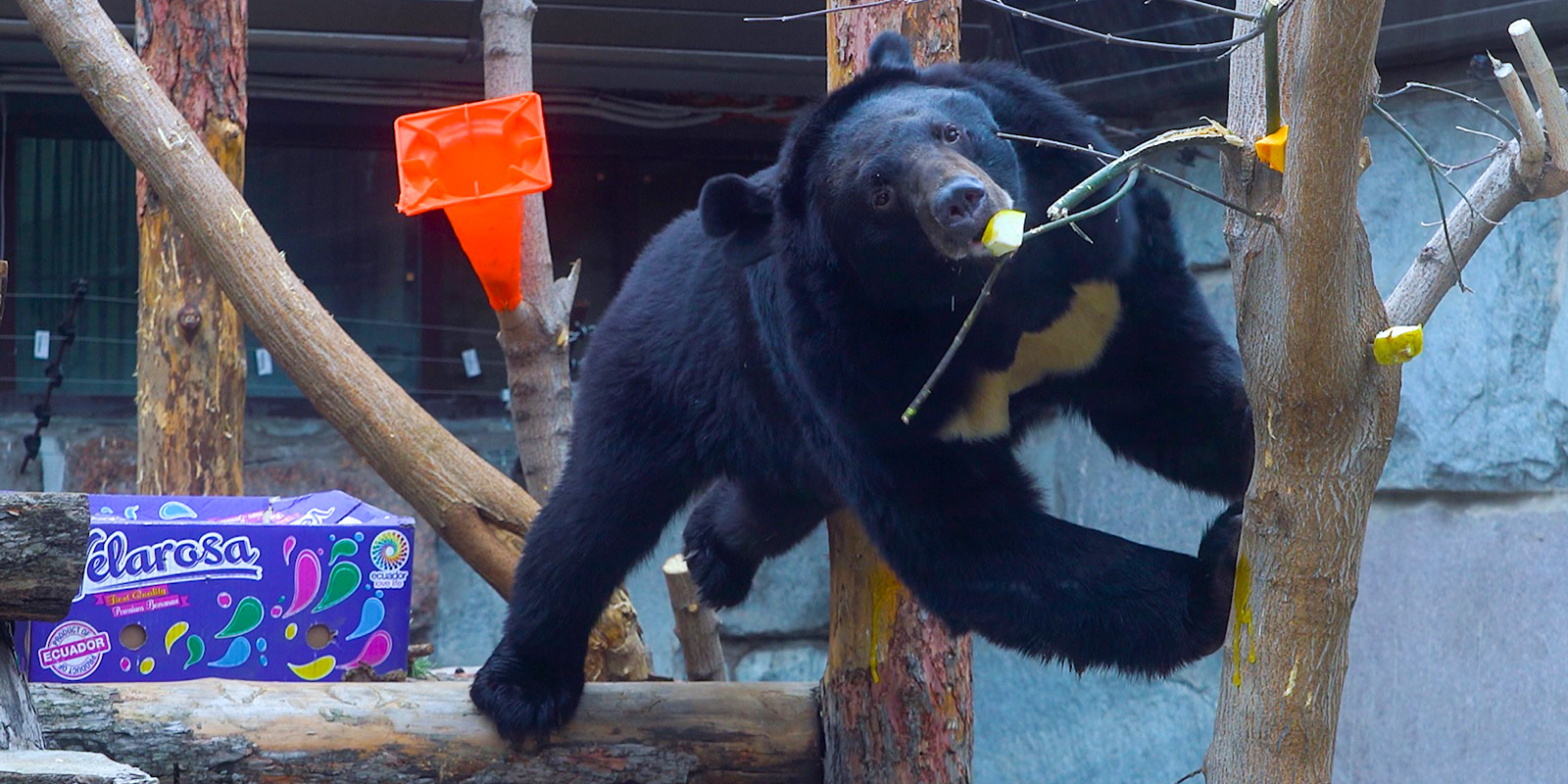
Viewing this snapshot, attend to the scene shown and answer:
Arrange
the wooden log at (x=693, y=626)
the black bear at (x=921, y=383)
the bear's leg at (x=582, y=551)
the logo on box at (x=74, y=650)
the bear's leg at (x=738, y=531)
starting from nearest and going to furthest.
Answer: the black bear at (x=921, y=383) → the logo on box at (x=74, y=650) → the bear's leg at (x=582, y=551) → the bear's leg at (x=738, y=531) → the wooden log at (x=693, y=626)

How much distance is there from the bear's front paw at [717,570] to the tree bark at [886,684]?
0.33 m

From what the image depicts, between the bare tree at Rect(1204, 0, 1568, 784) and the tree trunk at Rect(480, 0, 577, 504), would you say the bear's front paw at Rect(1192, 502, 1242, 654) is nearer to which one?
the bare tree at Rect(1204, 0, 1568, 784)

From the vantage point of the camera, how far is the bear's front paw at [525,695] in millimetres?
2734

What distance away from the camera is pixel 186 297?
3.62 meters

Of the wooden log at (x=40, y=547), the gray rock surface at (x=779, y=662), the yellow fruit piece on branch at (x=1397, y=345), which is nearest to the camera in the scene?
the yellow fruit piece on branch at (x=1397, y=345)

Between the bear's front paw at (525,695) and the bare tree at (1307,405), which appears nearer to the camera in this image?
the bare tree at (1307,405)

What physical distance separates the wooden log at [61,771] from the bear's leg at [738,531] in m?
1.66

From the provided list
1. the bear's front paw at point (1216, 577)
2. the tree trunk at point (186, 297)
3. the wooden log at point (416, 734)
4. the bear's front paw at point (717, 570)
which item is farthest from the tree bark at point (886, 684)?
the tree trunk at point (186, 297)

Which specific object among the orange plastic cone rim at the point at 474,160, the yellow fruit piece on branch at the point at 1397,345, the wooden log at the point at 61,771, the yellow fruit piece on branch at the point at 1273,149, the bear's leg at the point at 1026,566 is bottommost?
the wooden log at the point at 61,771

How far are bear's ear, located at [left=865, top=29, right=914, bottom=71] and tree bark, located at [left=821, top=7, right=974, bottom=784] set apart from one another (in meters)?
0.35

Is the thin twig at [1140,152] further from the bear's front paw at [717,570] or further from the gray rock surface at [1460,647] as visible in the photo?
the gray rock surface at [1460,647]

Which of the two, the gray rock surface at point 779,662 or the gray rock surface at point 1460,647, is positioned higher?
the gray rock surface at point 1460,647

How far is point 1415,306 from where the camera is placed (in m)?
1.60

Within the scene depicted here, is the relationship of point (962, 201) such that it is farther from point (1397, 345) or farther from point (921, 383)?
point (1397, 345)
